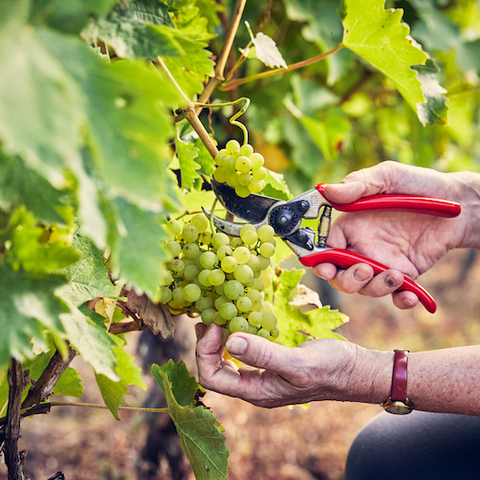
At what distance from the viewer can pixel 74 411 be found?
6.53 ft

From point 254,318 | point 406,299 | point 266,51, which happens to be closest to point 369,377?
point 406,299

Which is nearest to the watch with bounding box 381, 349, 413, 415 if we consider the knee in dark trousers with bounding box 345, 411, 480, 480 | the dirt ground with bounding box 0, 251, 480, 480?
the knee in dark trousers with bounding box 345, 411, 480, 480

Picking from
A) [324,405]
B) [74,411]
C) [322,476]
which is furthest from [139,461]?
[324,405]

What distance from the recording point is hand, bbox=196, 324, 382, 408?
65 centimetres

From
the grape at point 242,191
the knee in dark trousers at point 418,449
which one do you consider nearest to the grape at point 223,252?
the grape at point 242,191

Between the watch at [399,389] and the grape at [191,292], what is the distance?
0.42 meters

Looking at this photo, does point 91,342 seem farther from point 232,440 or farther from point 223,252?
point 232,440

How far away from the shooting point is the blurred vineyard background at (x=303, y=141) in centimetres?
140

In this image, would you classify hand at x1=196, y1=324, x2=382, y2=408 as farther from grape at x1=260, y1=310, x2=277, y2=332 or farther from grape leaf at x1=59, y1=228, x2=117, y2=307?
grape leaf at x1=59, y1=228, x2=117, y2=307

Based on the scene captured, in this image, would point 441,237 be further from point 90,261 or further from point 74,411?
point 74,411

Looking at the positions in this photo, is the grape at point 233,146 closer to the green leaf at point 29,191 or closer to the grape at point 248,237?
the grape at point 248,237

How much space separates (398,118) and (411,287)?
1.41 meters

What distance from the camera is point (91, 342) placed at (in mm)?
459

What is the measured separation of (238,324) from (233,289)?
5 centimetres
